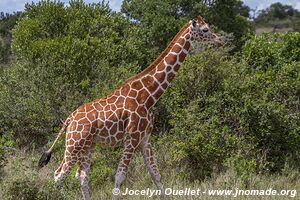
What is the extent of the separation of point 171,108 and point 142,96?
10.2ft

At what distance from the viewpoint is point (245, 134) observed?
9375mm

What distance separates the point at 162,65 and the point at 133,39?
837cm

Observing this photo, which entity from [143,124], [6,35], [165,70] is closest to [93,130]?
[143,124]

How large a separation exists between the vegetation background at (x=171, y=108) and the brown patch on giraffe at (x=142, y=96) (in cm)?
152

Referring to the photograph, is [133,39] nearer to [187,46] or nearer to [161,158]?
[161,158]

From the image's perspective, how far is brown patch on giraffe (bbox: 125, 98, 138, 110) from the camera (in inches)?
273

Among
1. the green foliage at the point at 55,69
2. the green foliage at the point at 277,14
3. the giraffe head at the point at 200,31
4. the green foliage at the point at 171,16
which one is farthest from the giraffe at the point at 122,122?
the green foliage at the point at 277,14

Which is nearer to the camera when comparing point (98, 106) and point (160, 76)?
point (98, 106)

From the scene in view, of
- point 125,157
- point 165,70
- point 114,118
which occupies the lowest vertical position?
point 125,157

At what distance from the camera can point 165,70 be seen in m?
7.23

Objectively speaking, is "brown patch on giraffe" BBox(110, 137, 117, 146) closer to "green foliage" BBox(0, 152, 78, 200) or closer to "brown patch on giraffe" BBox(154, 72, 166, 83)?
"green foliage" BBox(0, 152, 78, 200)

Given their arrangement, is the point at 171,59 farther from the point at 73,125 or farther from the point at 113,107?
the point at 73,125

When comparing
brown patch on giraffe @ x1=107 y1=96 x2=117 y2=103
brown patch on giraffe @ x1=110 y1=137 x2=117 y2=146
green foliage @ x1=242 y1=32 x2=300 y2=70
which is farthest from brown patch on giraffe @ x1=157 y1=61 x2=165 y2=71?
green foliage @ x1=242 y1=32 x2=300 y2=70

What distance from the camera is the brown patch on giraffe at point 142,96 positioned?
23.0ft
